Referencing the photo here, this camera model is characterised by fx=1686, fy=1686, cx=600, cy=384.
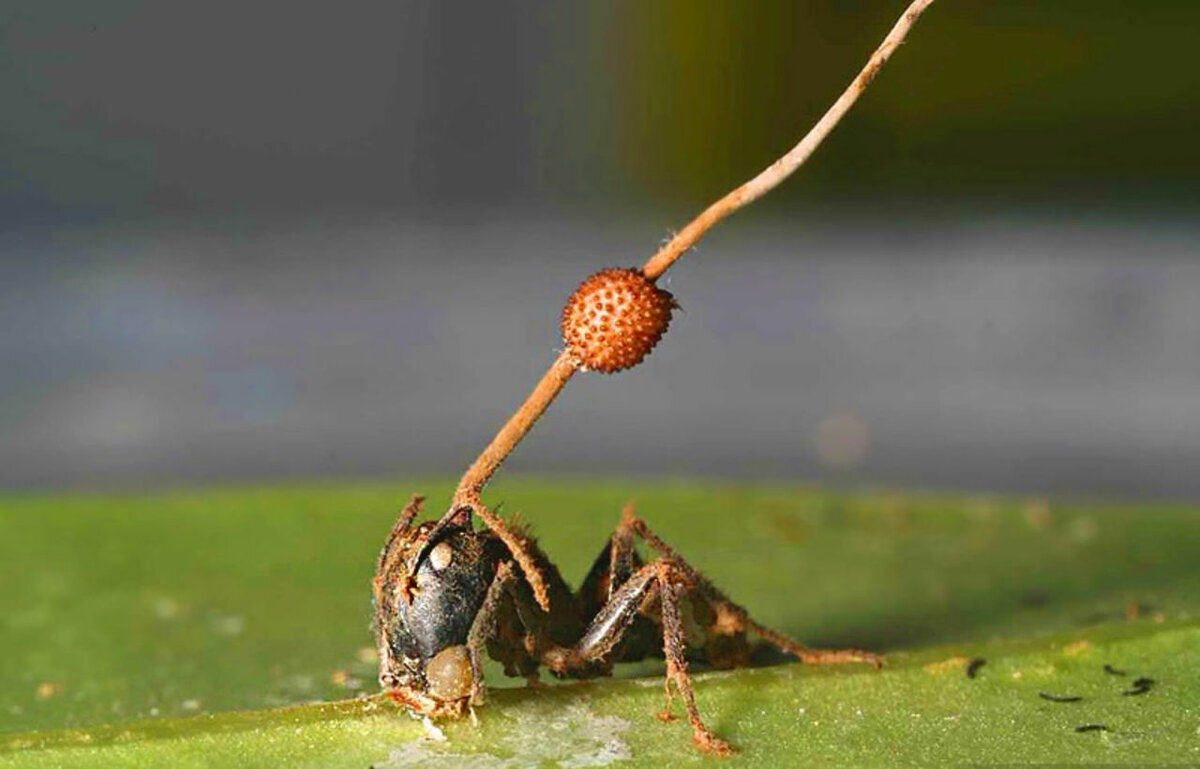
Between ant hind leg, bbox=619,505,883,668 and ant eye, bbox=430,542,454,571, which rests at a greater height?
ant eye, bbox=430,542,454,571

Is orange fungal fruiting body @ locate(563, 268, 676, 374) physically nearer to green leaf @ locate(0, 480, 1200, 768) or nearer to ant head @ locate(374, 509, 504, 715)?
ant head @ locate(374, 509, 504, 715)

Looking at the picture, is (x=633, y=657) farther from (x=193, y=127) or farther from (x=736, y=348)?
(x=193, y=127)

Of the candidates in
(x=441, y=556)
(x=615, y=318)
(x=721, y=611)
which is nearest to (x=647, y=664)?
(x=721, y=611)

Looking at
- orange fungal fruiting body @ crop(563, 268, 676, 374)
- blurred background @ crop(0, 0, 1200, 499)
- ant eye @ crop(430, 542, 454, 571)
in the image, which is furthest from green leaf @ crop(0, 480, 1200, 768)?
blurred background @ crop(0, 0, 1200, 499)

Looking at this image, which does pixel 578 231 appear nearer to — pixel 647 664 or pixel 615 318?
pixel 647 664

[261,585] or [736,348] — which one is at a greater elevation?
[736,348]

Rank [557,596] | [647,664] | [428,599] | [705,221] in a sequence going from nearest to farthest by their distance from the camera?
1. [705,221]
2. [428,599]
3. [557,596]
4. [647,664]

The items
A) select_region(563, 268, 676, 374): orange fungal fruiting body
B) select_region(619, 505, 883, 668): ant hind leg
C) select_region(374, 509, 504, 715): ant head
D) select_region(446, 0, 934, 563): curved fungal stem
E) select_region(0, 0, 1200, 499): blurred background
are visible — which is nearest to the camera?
select_region(446, 0, 934, 563): curved fungal stem

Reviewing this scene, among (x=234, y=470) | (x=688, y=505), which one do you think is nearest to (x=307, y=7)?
(x=234, y=470)
